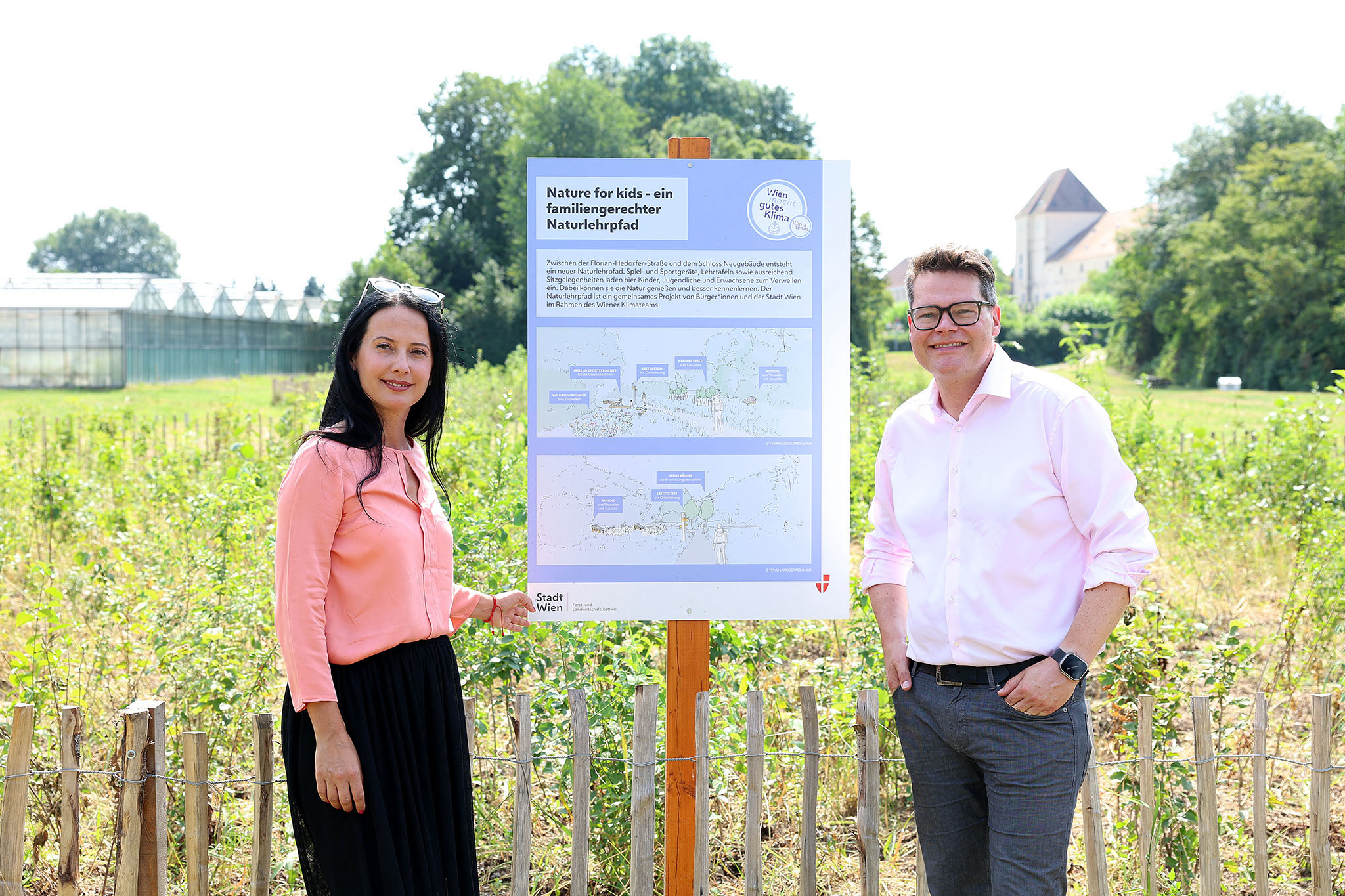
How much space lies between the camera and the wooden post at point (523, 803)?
269 centimetres

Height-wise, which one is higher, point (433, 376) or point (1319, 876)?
point (433, 376)

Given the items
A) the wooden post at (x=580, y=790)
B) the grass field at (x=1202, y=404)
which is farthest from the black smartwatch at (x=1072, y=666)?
the grass field at (x=1202, y=404)

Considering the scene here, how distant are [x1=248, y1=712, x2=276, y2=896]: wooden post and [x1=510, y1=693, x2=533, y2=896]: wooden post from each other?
25.9 inches

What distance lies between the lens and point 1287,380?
34125mm

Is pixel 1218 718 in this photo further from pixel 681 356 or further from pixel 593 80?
pixel 593 80

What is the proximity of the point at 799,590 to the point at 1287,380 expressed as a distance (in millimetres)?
37572

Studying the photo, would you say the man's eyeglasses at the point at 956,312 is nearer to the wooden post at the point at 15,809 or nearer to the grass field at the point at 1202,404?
the wooden post at the point at 15,809

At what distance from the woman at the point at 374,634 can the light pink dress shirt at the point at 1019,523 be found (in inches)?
44.8

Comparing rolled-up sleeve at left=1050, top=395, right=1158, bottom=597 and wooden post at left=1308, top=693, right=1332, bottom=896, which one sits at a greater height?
rolled-up sleeve at left=1050, top=395, right=1158, bottom=597

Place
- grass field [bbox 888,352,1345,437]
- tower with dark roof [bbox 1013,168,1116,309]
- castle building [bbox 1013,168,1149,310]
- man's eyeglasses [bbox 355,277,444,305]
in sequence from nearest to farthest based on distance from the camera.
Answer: man's eyeglasses [bbox 355,277,444,305]
grass field [bbox 888,352,1345,437]
castle building [bbox 1013,168,1149,310]
tower with dark roof [bbox 1013,168,1116,309]

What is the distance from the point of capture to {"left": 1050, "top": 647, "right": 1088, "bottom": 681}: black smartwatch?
2072 mm

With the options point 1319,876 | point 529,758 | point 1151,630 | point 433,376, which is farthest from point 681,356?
point 1319,876

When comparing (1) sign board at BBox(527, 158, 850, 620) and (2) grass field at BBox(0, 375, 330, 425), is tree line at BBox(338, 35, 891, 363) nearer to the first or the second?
(2) grass field at BBox(0, 375, 330, 425)

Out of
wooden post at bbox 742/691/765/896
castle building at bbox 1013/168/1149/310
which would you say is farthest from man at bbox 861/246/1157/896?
castle building at bbox 1013/168/1149/310
